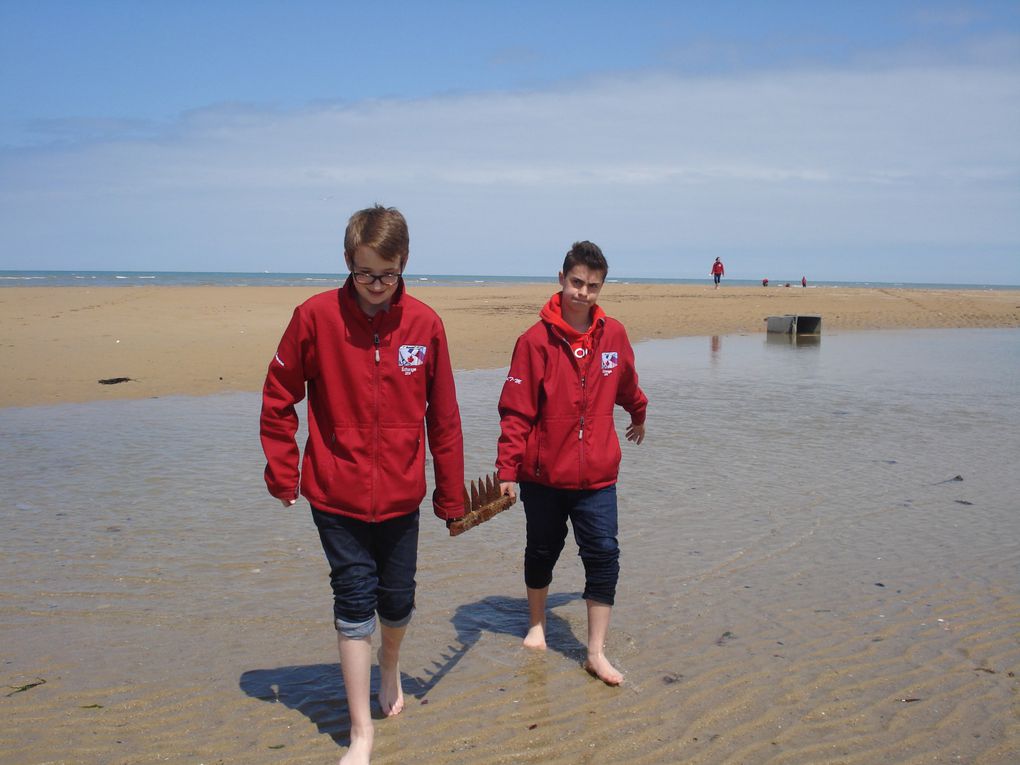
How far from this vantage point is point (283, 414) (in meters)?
3.25

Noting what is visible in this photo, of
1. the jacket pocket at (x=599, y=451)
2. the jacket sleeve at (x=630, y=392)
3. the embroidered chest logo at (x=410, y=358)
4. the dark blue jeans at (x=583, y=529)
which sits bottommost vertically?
the dark blue jeans at (x=583, y=529)

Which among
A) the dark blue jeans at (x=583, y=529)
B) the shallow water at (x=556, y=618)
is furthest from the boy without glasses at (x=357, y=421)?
the dark blue jeans at (x=583, y=529)

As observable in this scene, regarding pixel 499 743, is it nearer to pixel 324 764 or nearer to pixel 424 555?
pixel 324 764

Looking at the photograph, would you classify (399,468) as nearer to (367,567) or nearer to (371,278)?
(367,567)

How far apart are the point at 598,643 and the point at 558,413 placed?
92cm

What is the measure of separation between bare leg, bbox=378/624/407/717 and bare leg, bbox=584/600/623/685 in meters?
0.78

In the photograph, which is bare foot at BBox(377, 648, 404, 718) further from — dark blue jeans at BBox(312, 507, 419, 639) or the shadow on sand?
dark blue jeans at BBox(312, 507, 419, 639)

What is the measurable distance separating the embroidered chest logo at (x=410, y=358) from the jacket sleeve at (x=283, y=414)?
331 millimetres

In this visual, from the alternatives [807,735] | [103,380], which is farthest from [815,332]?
[807,735]

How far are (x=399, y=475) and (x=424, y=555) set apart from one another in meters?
2.07

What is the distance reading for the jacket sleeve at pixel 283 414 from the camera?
3209 millimetres

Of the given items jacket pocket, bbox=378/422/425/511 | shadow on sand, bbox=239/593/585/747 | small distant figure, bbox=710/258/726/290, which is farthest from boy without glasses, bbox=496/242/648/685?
small distant figure, bbox=710/258/726/290

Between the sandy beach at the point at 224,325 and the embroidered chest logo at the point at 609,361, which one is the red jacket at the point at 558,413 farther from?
the sandy beach at the point at 224,325

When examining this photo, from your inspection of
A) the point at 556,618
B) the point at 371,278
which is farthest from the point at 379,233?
the point at 556,618
